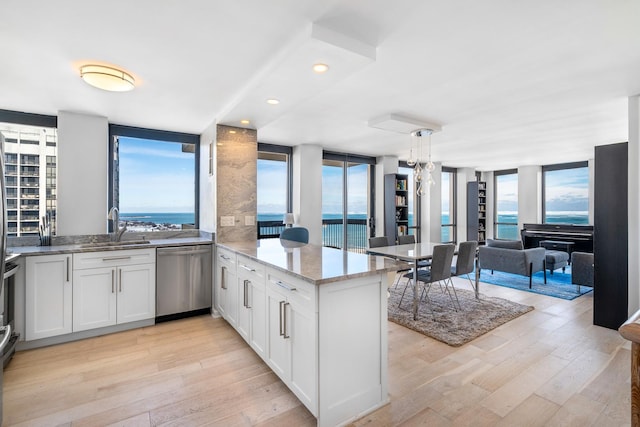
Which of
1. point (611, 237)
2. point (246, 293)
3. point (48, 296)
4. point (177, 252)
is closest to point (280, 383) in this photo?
point (246, 293)

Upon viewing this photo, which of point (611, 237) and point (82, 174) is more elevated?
point (82, 174)

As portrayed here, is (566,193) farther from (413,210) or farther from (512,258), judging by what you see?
(512,258)

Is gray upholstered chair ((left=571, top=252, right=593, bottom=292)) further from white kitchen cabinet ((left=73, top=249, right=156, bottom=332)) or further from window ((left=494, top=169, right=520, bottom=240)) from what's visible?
white kitchen cabinet ((left=73, top=249, right=156, bottom=332))

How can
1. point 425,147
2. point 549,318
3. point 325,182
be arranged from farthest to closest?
point 325,182 → point 425,147 → point 549,318

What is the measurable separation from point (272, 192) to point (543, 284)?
16.5ft

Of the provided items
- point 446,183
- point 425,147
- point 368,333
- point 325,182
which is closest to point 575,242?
point 446,183

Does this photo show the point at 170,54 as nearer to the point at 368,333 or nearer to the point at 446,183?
the point at 368,333

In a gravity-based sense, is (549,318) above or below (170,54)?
below

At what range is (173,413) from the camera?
203 centimetres

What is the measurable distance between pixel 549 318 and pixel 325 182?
4.27 m

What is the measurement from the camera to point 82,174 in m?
3.72

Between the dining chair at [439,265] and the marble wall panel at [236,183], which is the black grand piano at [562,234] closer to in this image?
the dining chair at [439,265]

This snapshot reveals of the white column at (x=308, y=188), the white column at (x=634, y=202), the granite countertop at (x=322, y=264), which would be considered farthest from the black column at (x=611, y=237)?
the white column at (x=308, y=188)

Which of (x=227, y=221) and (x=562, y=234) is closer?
(x=227, y=221)
